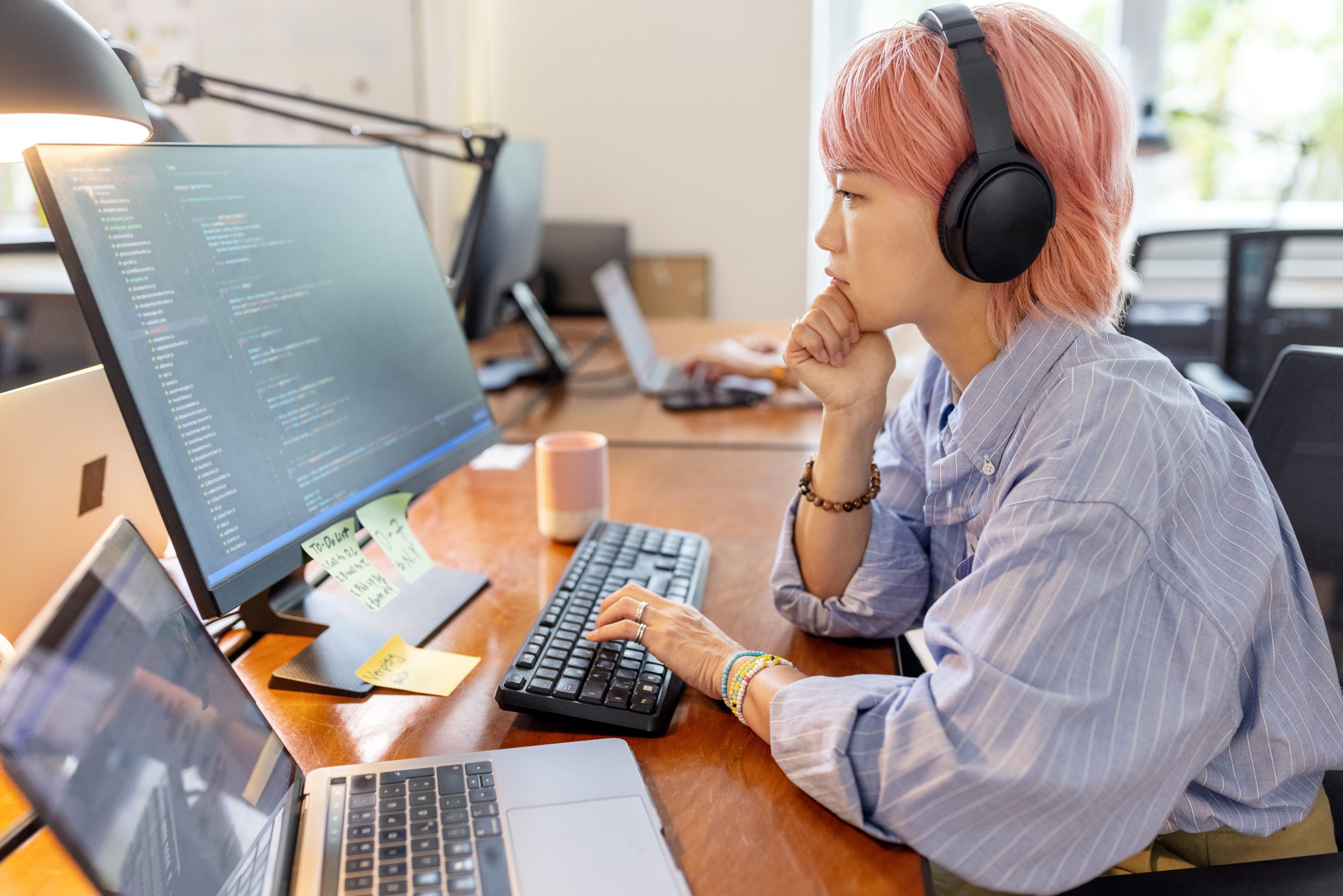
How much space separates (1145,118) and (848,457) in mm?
2280

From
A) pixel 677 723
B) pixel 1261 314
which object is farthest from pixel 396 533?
pixel 1261 314

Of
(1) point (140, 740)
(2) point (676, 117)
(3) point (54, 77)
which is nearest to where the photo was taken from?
(1) point (140, 740)

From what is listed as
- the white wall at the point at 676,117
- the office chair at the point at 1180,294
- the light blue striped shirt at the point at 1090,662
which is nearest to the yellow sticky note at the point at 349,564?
the light blue striped shirt at the point at 1090,662

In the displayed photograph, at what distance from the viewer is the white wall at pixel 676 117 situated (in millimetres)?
3041

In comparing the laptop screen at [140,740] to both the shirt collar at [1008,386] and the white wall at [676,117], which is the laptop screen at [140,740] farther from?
the white wall at [676,117]

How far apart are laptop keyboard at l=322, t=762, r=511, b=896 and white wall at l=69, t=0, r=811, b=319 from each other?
2.46m

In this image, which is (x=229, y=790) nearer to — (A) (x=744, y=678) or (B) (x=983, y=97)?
(A) (x=744, y=678)

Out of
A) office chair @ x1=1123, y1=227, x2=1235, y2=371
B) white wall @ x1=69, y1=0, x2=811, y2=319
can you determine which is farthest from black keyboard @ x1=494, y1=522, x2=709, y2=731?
white wall @ x1=69, y1=0, x2=811, y2=319

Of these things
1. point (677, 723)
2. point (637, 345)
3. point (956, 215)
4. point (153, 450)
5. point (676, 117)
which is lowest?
point (677, 723)

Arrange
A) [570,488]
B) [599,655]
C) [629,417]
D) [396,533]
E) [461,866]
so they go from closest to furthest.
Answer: [461,866] → [599,655] → [396,533] → [570,488] → [629,417]

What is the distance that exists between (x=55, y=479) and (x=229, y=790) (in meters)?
0.44

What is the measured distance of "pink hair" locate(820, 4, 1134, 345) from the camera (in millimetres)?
710

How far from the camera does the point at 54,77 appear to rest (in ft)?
2.23

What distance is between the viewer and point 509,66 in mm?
3148
